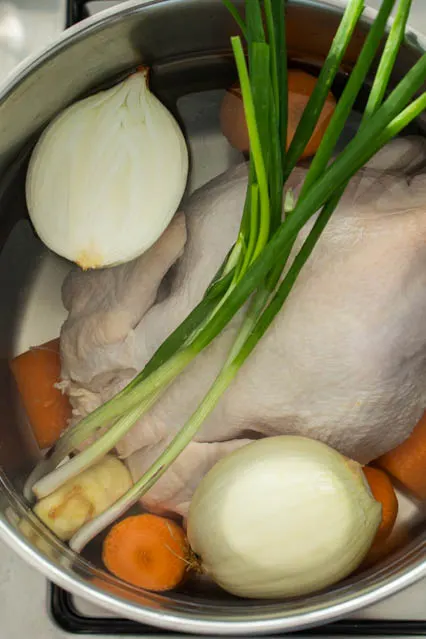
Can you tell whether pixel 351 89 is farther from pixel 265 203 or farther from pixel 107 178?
pixel 107 178

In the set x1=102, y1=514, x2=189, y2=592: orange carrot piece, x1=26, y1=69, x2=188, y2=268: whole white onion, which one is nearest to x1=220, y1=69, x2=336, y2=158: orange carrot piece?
x1=26, y1=69, x2=188, y2=268: whole white onion

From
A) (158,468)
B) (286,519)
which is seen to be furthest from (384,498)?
(158,468)

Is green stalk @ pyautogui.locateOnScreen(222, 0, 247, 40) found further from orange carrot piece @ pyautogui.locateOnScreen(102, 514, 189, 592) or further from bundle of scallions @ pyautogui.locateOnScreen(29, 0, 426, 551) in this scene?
orange carrot piece @ pyautogui.locateOnScreen(102, 514, 189, 592)

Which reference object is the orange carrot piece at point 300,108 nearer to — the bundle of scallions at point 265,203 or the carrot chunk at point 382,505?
the bundle of scallions at point 265,203

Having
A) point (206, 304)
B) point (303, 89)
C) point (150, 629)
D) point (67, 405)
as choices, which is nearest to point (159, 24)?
point (303, 89)

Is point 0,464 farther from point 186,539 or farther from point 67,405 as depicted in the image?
point 186,539

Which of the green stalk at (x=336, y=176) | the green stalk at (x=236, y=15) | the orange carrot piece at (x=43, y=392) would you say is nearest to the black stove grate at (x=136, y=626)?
the orange carrot piece at (x=43, y=392)
